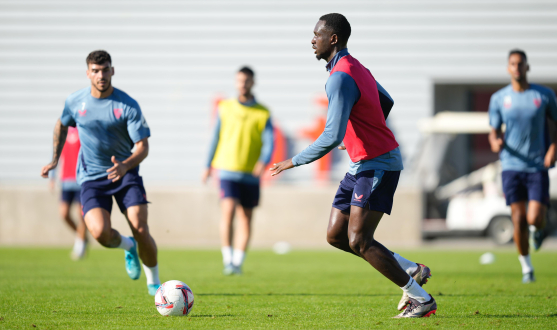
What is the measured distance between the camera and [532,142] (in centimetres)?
798

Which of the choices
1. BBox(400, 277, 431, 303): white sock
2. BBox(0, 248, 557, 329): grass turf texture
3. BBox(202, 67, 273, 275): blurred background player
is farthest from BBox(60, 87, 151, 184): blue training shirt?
BBox(202, 67, 273, 275): blurred background player

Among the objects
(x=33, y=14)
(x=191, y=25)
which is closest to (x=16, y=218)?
(x=33, y=14)

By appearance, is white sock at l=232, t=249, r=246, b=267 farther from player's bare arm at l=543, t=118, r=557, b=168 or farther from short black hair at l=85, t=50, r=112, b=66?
player's bare arm at l=543, t=118, r=557, b=168

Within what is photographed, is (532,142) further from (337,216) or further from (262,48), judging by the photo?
(262,48)

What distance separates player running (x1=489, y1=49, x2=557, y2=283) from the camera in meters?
7.90

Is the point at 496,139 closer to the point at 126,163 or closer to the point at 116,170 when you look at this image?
the point at 126,163

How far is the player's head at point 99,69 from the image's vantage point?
6.18m

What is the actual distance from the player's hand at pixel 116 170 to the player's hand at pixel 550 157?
4.89m

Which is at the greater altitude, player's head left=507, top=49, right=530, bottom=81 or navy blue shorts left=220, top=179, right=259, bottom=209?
player's head left=507, top=49, right=530, bottom=81

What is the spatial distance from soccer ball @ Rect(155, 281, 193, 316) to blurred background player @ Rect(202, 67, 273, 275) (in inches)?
149

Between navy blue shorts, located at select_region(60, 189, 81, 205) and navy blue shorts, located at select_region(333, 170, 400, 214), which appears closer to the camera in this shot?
navy blue shorts, located at select_region(333, 170, 400, 214)

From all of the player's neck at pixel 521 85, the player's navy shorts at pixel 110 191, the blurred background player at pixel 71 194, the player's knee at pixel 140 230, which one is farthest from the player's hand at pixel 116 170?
the blurred background player at pixel 71 194

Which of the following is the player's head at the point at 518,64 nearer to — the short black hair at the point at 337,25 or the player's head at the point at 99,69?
the short black hair at the point at 337,25

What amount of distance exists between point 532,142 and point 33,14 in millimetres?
14834
